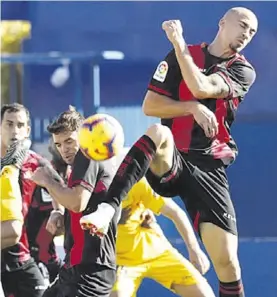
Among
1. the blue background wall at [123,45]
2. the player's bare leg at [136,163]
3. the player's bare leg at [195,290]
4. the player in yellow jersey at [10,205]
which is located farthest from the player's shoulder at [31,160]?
the blue background wall at [123,45]

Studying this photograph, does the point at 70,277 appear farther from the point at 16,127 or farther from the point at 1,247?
the point at 16,127

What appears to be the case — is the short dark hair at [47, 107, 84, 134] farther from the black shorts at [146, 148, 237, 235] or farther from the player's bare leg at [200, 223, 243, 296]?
the player's bare leg at [200, 223, 243, 296]

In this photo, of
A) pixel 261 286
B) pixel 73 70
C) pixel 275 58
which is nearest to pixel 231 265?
pixel 261 286

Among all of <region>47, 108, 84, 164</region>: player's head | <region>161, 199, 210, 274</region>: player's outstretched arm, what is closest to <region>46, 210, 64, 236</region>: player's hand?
<region>47, 108, 84, 164</region>: player's head

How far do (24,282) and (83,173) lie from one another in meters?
2.08

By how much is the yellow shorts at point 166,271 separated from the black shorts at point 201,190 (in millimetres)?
1402

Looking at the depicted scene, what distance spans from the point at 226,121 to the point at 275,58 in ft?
27.9

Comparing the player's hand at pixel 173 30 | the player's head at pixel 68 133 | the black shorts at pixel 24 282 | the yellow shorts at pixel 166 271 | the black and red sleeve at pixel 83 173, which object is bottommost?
the black shorts at pixel 24 282

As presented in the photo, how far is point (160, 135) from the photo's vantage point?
6.44m

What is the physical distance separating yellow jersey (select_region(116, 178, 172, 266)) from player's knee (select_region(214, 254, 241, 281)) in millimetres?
1456

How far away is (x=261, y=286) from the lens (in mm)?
9305

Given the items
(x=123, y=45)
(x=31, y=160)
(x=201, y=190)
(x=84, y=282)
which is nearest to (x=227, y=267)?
(x=201, y=190)

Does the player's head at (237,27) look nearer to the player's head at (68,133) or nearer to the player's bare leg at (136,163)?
the player's bare leg at (136,163)

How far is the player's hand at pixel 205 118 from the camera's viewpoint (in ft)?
21.9
